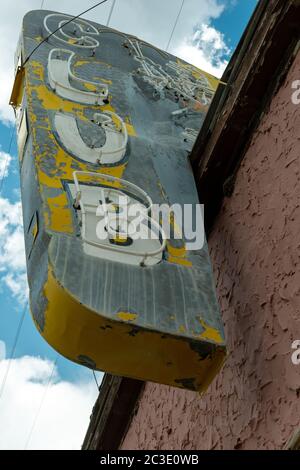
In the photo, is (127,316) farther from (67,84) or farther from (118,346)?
(67,84)

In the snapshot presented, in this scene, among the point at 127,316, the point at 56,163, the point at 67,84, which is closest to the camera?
the point at 127,316

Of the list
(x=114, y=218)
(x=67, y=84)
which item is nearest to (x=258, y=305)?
(x=114, y=218)

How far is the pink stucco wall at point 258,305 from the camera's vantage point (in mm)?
3482

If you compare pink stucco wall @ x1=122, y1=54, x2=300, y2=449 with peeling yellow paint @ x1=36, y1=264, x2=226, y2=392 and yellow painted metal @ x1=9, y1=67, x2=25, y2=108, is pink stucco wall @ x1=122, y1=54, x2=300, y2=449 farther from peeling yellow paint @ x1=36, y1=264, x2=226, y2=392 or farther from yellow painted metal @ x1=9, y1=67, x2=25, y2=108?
yellow painted metal @ x1=9, y1=67, x2=25, y2=108

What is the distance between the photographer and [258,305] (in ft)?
12.8

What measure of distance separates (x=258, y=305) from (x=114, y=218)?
1002mm

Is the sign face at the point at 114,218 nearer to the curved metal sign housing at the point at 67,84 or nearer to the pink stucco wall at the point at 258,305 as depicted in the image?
the curved metal sign housing at the point at 67,84

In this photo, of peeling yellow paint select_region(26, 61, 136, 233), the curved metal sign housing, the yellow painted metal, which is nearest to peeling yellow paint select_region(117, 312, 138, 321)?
peeling yellow paint select_region(26, 61, 136, 233)

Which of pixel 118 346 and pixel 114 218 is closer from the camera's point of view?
pixel 118 346

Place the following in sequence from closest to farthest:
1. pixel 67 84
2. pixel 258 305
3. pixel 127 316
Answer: pixel 127 316
pixel 258 305
pixel 67 84

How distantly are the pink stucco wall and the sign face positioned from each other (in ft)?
0.80

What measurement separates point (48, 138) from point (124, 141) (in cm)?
58

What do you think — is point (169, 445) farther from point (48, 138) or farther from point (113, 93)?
point (113, 93)

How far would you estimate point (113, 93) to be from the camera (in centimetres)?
566
